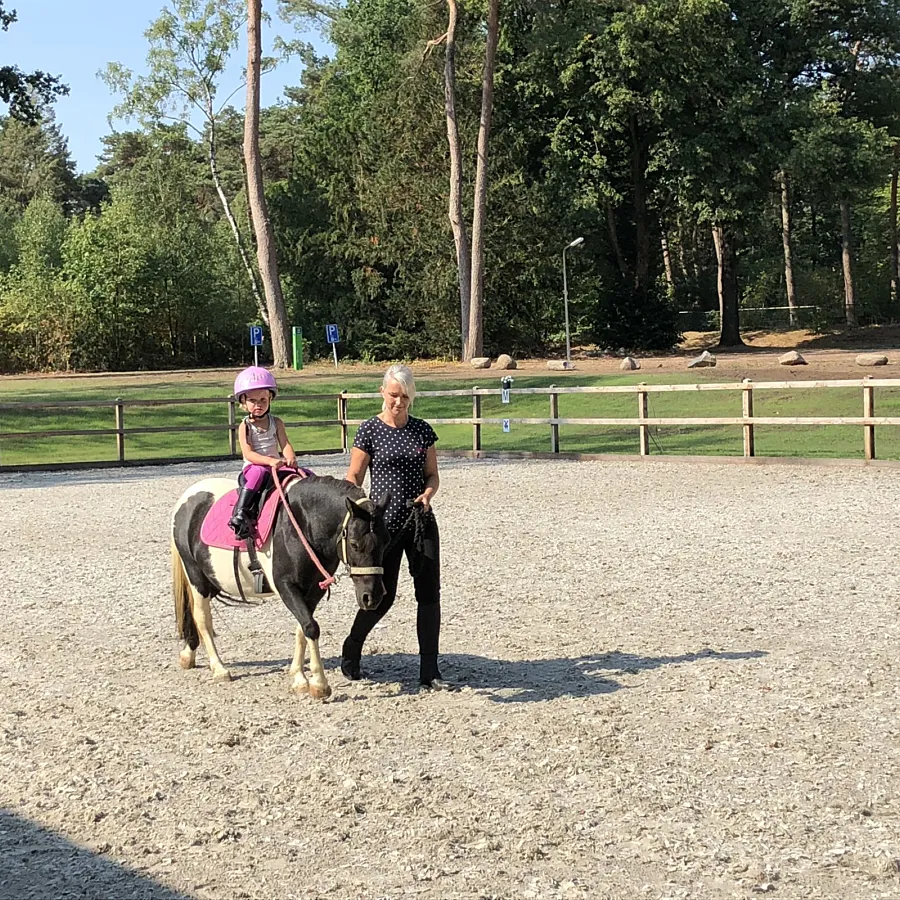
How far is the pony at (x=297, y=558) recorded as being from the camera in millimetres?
5113

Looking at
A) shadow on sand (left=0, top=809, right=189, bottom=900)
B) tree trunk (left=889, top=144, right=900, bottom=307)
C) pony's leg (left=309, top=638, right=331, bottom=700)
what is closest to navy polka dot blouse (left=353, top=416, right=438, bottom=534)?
pony's leg (left=309, top=638, right=331, bottom=700)

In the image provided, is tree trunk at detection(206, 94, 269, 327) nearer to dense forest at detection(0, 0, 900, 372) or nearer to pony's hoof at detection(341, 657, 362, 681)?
dense forest at detection(0, 0, 900, 372)

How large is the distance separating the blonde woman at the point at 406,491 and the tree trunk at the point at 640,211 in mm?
37020

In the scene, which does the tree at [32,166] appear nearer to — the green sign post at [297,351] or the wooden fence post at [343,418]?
the green sign post at [297,351]

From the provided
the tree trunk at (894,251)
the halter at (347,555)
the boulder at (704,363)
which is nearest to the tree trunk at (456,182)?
the boulder at (704,363)

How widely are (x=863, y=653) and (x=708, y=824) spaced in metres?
2.61

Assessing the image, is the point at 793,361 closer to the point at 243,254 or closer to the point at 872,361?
the point at 872,361

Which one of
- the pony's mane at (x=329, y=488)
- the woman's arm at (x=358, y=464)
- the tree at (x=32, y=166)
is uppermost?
the tree at (x=32, y=166)

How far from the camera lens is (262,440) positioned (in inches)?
226

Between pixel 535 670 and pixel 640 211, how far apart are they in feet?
126

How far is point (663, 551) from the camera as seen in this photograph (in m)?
9.65

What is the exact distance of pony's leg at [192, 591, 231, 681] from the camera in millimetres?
5945

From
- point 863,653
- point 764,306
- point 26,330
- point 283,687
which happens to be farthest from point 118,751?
point 764,306

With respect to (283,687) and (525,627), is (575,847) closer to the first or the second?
(283,687)
